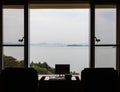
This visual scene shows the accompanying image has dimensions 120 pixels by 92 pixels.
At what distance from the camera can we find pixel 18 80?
4.04 m

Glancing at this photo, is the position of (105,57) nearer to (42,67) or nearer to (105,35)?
(105,35)

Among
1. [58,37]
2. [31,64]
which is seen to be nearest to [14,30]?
[31,64]

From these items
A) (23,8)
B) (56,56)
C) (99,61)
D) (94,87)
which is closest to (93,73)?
(94,87)

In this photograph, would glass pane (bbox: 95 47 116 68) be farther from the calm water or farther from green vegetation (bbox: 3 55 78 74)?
green vegetation (bbox: 3 55 78 74)

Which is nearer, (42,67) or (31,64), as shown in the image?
(31,64)

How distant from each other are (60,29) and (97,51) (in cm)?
123

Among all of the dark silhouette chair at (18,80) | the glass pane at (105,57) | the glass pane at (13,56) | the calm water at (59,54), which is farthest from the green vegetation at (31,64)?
the dark silhouette chair at (18,80)

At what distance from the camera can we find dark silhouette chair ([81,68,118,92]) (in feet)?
13.2

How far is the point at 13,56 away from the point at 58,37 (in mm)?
1301

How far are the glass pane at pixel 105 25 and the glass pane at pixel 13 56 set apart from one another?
185 cm

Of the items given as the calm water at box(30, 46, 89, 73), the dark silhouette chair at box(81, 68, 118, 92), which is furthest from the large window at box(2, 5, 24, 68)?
the dark silhouette chair at box(81, 68, 118, 92)

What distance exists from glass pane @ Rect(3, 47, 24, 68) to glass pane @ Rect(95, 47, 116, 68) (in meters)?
1.82

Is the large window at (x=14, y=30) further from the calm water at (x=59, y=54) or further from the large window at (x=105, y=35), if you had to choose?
the large window at (x=105, y=35)

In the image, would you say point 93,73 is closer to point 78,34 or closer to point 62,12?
point 78,34
